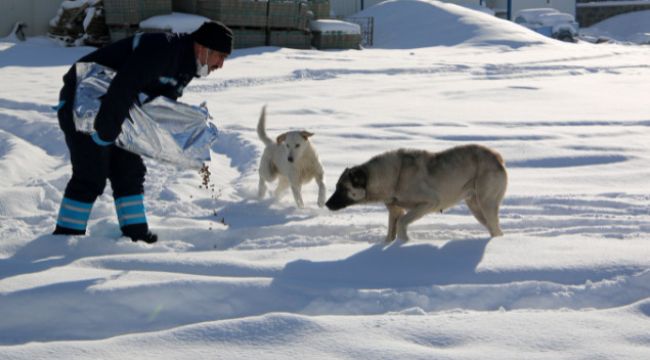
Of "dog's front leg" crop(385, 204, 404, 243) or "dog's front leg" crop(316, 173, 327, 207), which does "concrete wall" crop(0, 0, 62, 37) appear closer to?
"dog's front leg" crop(316, 173, 327, 207)

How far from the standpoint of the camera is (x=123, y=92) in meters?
4.76

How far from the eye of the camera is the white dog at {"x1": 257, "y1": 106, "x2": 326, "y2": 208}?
293 inches

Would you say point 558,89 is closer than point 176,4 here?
Yes

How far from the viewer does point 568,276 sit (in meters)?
4.47

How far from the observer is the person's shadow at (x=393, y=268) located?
450cm

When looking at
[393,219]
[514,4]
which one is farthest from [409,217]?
[514,4]

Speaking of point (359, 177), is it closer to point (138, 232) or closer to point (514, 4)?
point (138, 232)

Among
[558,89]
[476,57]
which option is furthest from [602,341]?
[476,57]

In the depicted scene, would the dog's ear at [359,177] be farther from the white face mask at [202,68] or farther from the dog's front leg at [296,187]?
the dog's front leg at [296,187]

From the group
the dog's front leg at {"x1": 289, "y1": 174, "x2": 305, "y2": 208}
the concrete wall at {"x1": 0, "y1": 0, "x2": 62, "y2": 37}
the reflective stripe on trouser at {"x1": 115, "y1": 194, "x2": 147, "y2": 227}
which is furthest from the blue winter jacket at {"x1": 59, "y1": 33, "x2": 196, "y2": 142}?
the concrete wall at {"x1": 0, "y1": 0, "x2": 62, "y2": 37}

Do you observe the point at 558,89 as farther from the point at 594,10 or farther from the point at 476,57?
the point at 594,10

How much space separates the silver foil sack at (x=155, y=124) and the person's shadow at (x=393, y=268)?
1.28 metres

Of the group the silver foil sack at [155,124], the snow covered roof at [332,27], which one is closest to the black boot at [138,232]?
the silver foil sack at [155,124]

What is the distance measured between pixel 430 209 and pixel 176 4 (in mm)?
17904
